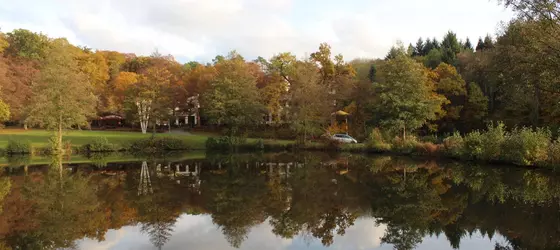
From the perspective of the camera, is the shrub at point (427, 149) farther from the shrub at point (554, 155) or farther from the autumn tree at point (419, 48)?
the autumn tree at point (419, 48)

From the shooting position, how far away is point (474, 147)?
25875mm

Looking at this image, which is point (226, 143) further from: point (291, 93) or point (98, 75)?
point (98, 75)

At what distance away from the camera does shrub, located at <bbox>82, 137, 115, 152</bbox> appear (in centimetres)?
3769

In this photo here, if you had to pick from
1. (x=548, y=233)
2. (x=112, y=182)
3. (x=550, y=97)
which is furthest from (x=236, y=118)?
(x=548, y=233)

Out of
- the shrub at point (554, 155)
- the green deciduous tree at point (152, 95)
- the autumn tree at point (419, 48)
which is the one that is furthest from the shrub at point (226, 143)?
the autumn tree at point (419, 48)

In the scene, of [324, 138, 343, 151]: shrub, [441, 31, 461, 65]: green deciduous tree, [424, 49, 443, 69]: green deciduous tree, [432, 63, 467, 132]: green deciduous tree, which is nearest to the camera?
[324, 138, 343, 151]: shrub

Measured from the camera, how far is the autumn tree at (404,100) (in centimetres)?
3534

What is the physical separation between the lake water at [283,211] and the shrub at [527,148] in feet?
7.48

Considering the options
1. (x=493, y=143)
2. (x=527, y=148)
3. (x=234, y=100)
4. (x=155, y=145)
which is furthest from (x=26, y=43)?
(x=527, y=148)

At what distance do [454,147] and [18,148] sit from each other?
35.6 meters

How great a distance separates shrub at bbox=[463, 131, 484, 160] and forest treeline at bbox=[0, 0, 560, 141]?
3.37 metres

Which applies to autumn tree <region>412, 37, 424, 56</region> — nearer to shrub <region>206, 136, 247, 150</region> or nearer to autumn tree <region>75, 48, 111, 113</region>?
shrub <region>206, 136, 247, 150</region>

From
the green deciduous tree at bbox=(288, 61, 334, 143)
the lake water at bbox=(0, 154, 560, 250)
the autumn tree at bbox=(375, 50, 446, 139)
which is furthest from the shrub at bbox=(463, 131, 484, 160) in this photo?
the green deciduous tree at bbox=(288, 61, 334, 143)

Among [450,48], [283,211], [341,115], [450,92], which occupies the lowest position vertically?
[283,211]
